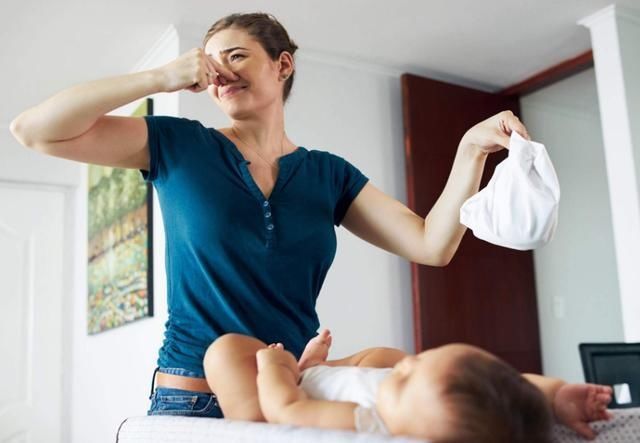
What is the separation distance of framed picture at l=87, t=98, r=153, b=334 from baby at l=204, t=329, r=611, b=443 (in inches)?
106

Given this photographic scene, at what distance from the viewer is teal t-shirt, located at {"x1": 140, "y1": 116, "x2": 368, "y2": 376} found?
3.58ft

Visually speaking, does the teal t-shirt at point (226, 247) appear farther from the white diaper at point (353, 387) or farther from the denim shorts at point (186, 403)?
the white diaper at point (353, 387)

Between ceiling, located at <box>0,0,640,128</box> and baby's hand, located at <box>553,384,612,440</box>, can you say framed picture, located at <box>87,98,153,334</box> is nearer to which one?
ceiling, located at <box>0,0,640,128</box>

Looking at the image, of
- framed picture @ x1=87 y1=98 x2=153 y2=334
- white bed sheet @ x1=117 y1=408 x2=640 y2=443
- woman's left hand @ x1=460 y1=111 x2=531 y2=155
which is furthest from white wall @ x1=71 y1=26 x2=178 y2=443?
white bed sheet @ x1=117 y1=408 x2=640 y2=443

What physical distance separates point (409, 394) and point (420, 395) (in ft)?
0.06

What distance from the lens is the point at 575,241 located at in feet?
14.0

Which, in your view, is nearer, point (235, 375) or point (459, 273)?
point (235, 375)

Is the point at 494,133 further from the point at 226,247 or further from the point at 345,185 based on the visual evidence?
the point at 226,247

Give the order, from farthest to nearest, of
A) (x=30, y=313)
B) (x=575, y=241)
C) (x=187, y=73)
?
(x=30, y=313), (x=575, y=241), (x=187, y=73)

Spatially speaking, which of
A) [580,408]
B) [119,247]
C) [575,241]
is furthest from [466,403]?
[575,241]

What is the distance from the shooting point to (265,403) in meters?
0.80

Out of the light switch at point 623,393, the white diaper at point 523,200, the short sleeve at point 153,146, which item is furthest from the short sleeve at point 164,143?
the light switch at point 623,393

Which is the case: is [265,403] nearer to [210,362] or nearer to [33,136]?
[210,362]

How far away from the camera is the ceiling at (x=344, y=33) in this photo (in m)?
3.27
